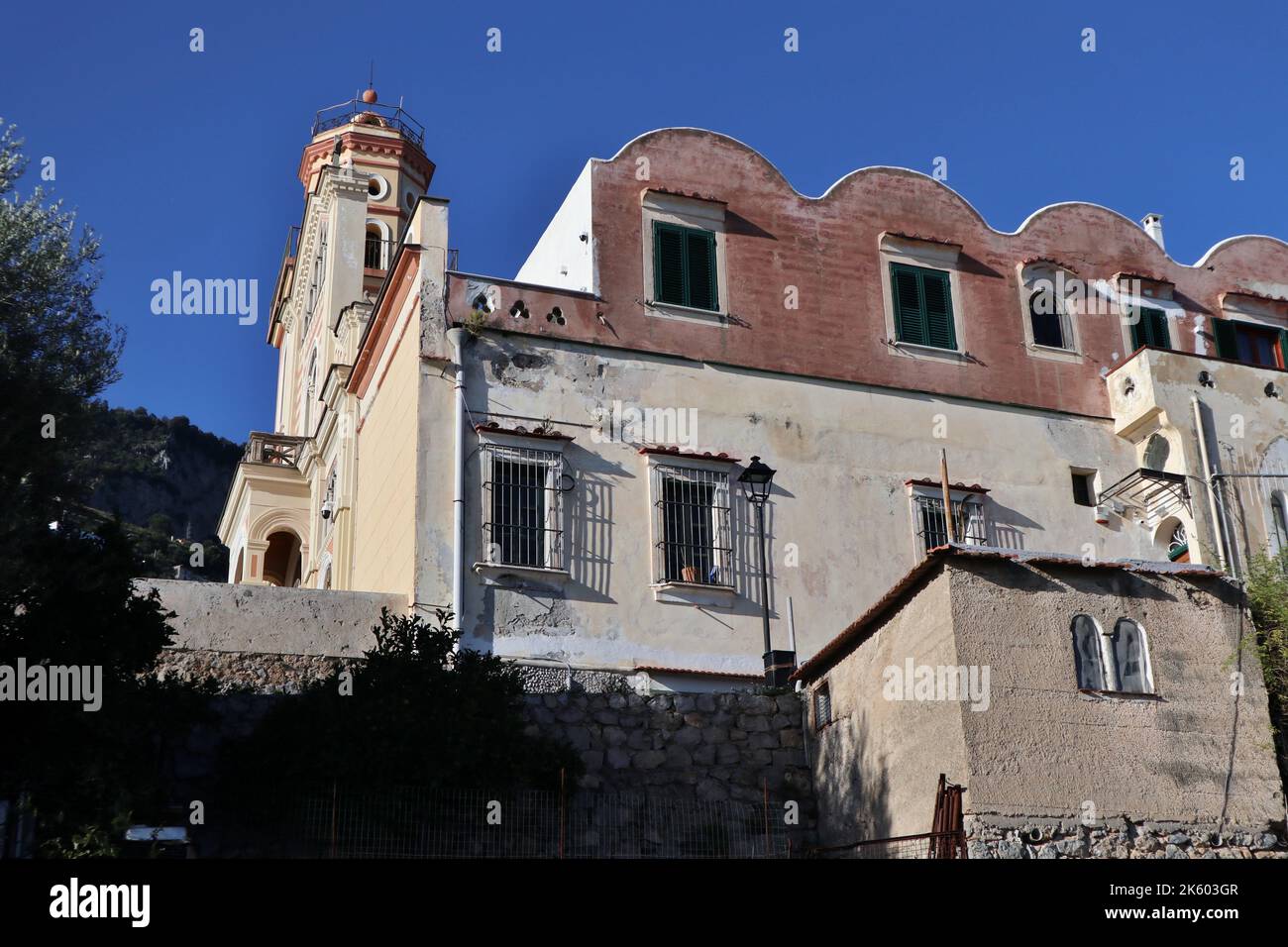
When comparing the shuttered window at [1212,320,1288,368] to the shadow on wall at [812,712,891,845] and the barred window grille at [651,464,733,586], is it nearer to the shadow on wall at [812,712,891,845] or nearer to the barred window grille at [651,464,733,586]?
the barred window grille at [651,464,733,586]

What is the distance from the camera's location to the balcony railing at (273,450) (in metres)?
32.5

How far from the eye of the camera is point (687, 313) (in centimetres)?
2408

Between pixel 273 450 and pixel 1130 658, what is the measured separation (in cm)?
2117

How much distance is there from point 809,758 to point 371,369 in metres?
11.3

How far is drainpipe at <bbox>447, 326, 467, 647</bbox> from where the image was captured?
2078 centimetres

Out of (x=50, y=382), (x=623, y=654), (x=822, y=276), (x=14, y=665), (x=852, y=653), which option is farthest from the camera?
(x=822, y=276)

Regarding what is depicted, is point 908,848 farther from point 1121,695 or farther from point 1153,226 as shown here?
point 1153,226

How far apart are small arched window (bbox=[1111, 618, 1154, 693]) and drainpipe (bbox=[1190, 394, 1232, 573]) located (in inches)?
338

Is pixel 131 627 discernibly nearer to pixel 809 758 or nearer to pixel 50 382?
pixel 50 382

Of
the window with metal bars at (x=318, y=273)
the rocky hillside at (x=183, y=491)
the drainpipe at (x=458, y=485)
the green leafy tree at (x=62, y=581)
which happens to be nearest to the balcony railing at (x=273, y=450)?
the window with metal bars at (x=318, y=273)

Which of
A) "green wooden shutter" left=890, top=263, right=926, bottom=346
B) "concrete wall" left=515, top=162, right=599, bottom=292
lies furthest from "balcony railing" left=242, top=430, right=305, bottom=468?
"green wooden shutter" left=890, top=263, right=926, bottom=346

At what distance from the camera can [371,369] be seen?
26047 mm
